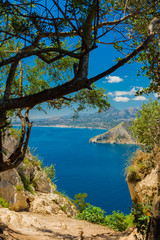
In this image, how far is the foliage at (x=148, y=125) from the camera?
474 inches

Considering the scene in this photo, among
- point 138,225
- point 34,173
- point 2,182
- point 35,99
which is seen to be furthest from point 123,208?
point 35,99

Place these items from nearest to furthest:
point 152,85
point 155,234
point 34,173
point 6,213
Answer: point 155,234 < point 152,85 < point 6,213 < point 34,173

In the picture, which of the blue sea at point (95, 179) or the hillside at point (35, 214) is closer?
the hillside at point (35, 214)

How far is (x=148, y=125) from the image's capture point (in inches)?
542

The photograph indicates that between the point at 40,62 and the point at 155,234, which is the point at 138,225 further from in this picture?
the point at 40,62

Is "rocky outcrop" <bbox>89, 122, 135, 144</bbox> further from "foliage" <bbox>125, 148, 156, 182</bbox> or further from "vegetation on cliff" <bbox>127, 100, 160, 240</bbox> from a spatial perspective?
"foliage" <bbox>125, 148, 156, 182</bbox>

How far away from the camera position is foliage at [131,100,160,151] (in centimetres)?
1205

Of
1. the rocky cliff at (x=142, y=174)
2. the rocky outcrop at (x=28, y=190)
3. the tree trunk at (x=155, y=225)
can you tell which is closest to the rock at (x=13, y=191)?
the rocky outcrop at (x=28, y=190)

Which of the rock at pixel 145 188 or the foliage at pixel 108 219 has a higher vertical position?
the rock at pixel 145 188

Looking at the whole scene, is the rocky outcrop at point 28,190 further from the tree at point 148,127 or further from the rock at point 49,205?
the tree at point 148,127

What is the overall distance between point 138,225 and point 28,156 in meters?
11.8

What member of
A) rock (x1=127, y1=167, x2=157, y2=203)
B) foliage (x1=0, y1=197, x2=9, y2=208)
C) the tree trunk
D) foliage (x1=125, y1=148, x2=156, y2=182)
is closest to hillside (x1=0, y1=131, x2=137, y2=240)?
foliage (x1=0, y1=197, x2=9, y2=208)

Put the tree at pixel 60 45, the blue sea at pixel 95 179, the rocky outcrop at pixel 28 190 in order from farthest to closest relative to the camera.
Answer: the blue sea at pixel 95 179, the rocky outcrop at pixel 28 190, the tree at pixel 60 45

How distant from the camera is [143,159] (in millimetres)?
9414
